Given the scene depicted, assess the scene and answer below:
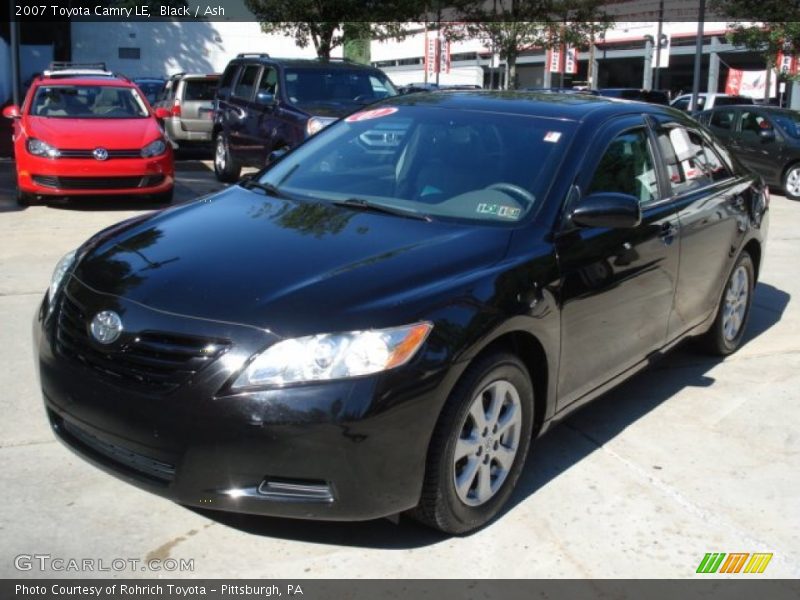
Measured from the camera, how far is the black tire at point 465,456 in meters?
3.12

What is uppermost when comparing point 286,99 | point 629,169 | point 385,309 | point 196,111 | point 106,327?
point 286,99

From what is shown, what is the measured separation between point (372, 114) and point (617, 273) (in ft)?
5.40

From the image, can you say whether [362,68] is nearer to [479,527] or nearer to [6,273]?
[6,273]

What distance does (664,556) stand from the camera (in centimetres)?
334

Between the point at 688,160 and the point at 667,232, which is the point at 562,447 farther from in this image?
the point at 688,160

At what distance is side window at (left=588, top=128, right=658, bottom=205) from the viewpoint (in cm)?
416

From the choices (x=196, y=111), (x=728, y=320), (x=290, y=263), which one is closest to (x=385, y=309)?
(x=290, y=263)

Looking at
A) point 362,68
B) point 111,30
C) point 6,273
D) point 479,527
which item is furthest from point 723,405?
point 111,30

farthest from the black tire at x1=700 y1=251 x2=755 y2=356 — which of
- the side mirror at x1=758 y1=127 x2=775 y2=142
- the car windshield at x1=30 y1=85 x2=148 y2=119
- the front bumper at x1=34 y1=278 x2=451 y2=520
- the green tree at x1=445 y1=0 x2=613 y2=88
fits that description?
the green tree at x1=445 y1=0 x2=613 y2=88

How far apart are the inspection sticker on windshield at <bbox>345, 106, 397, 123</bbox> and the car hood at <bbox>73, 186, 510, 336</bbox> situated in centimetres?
90

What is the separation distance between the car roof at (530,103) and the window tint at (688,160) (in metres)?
0.19

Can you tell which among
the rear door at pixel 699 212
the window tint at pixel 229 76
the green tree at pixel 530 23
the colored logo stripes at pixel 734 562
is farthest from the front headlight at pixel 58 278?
the green tree at pixel 530 23

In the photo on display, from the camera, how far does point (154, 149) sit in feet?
34.9

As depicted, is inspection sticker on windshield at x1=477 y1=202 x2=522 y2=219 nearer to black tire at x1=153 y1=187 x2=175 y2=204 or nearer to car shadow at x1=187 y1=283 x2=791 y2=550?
car shadow at x1=187 y1=283 x2=791 y2=550
